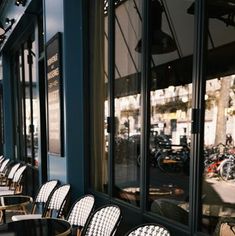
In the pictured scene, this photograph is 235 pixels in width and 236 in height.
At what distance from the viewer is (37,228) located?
269 cm

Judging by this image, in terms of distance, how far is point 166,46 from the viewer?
3068mm

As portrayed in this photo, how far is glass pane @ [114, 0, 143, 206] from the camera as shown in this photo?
3174mm

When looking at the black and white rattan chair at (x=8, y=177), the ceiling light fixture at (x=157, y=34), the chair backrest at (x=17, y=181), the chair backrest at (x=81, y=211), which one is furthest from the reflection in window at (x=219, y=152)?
the black and white rattan chair at (x=8, y=177)

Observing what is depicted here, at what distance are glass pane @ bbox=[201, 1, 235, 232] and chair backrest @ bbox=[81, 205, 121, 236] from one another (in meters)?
0.73

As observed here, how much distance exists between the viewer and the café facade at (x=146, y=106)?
2.37 metres

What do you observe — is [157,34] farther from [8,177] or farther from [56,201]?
[8,177]

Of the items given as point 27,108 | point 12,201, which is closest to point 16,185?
point 12,201

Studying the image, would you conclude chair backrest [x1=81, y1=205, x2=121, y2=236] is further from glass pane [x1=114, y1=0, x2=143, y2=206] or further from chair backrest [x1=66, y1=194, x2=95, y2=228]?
glass pane [x1=114, y1=0, x2=143, y2=206]

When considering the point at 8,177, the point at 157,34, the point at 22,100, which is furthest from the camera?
the point at 22,100

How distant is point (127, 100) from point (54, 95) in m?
1.19

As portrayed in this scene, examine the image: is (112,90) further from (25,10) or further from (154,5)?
(25,10)

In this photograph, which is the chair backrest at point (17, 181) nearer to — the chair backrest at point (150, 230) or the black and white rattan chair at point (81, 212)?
the black and white rattan chair at point (81, 212)

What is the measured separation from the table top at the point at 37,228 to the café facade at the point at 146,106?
2.26 ft

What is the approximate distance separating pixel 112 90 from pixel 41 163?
2464 millimetres
